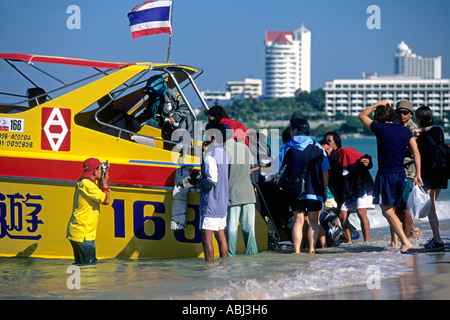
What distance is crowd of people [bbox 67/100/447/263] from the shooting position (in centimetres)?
701

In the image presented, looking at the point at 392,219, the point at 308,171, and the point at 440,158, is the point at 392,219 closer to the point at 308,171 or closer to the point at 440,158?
the point at 440,158

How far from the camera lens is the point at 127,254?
7484mm

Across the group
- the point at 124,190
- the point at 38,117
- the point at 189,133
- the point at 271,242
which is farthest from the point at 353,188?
the point at 38,117

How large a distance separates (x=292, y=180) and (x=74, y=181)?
2.39m

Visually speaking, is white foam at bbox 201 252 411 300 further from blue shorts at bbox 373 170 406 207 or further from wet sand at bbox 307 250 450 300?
blue shorts at bbox 373 170 406 207

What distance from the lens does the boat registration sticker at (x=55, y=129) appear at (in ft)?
24.5

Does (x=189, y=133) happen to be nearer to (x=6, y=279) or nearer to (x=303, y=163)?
(x=303, y=163)

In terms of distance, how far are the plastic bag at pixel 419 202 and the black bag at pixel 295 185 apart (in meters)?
1.25

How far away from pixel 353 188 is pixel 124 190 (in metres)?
2.96

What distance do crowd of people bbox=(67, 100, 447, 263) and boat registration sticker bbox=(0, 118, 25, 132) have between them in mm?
1121

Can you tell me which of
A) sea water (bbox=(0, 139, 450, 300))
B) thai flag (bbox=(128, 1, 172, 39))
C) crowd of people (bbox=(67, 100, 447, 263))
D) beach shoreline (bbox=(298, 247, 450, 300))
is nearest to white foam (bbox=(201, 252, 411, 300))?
sea water (bbox=(0, 139, 450, 300))

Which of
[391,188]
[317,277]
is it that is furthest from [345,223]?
[317,277]

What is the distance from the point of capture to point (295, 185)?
745cm
